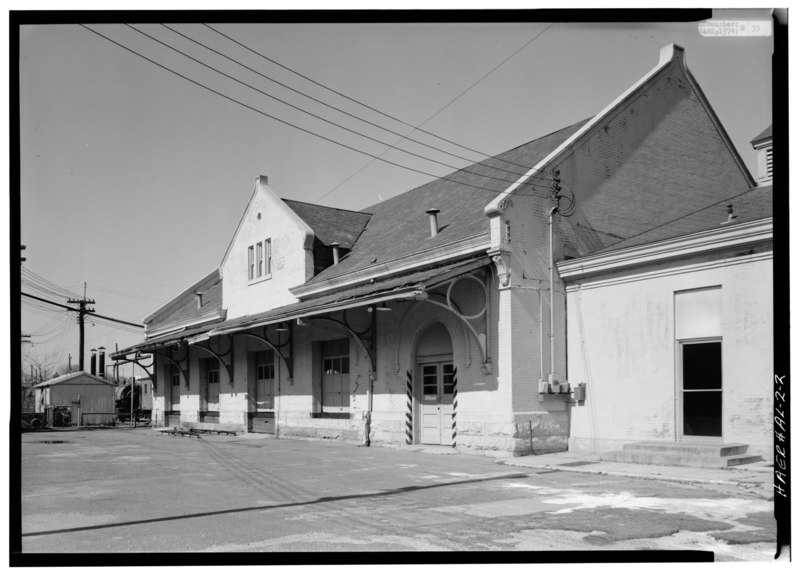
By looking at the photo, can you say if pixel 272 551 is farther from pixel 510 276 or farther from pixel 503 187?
pixel 503 187

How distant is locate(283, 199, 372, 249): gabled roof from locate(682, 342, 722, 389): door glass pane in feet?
45.9

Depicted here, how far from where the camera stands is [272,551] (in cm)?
783

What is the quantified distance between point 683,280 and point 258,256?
58.4ft

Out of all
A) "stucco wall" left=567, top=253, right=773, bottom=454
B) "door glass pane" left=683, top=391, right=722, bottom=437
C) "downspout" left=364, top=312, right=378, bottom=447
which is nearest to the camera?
"stucco wall" left=567, top=253, right=773, bottom=454

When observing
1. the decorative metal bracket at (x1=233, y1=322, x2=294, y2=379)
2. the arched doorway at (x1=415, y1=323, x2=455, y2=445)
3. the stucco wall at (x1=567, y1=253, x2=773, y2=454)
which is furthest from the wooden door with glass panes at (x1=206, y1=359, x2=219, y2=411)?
the stucco wall at (x1=567, y1=253, x2=773, y2=454)

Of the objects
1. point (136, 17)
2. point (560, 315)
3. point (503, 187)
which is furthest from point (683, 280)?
point (136, 17)

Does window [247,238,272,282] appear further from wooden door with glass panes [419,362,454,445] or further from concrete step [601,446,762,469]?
concrete step [601,446,762,469]

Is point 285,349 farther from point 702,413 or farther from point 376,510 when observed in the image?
point 376,510

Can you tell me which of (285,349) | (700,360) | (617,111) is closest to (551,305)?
(700,360)

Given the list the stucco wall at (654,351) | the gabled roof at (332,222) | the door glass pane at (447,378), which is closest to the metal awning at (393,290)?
the door glass pane at (447,378)

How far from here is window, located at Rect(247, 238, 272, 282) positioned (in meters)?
29.1

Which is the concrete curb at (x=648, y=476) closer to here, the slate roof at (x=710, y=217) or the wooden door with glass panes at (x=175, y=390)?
the slate roof at (x=710, y=217)

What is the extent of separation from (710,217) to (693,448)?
Answer: 5854 millimetres

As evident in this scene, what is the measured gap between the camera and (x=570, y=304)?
59.7ft
